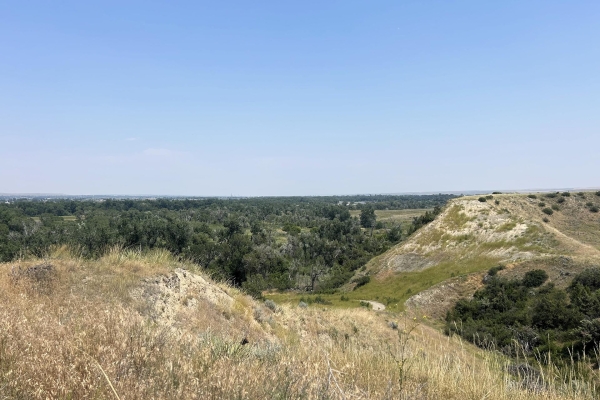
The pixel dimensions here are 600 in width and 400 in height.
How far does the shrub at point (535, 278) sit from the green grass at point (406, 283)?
16.8ft

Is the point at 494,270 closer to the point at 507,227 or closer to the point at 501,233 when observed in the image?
the point at 501,233

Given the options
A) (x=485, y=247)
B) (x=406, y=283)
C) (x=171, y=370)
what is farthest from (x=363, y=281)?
(x=171, y=370)

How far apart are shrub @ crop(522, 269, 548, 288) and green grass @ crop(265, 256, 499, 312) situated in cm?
512

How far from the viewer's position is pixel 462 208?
5331 centimetres

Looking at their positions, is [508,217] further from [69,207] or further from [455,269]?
[69,207]

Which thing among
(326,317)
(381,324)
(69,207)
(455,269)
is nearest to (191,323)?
(326,317)

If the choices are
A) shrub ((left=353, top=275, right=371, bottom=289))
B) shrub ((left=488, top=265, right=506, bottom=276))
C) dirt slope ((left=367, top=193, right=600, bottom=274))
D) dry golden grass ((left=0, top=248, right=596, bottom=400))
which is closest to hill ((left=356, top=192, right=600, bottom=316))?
dirt slope ((left=367, top=193, right=600, bottom=274))

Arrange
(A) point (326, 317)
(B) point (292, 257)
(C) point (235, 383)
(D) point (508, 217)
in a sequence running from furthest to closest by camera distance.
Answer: (B) point (292, 257) < (D) point (508, 217) < (A) point (326, 317) < (C) point (235, 383)

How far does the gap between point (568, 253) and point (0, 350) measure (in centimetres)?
4409

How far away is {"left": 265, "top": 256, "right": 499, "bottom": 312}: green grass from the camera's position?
39.2 meters

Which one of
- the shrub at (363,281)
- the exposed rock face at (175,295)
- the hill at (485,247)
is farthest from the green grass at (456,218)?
the exposed rock face at (175,295)

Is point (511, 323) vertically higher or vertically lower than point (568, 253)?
lower

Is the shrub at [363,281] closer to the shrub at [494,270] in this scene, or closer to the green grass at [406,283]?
the green grass at [406,283]

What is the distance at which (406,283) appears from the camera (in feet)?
144
